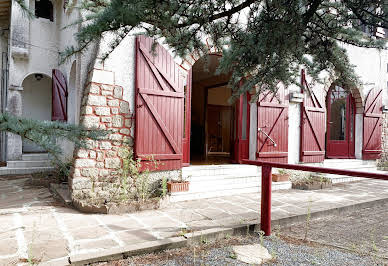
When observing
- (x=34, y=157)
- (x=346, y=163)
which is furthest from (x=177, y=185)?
(x=346, y=163)

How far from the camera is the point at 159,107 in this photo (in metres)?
4.49

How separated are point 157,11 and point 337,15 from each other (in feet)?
4.68

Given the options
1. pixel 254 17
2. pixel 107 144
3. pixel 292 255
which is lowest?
pixel 292 255

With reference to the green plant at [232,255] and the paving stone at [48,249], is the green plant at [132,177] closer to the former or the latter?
the paving stone at [48,249]

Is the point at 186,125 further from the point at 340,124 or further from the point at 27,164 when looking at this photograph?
the point at 340,124

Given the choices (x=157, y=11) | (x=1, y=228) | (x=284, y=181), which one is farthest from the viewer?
(x=284, y=181)

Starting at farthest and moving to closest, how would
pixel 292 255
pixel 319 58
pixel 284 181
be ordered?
pixel 284 181
pixel 292 255
pixel 319 58

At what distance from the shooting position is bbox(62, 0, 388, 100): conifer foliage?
1463 mm

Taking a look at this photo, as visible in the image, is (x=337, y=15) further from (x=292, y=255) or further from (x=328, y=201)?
(x=328, y=201)

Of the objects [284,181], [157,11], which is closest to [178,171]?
[284,181]

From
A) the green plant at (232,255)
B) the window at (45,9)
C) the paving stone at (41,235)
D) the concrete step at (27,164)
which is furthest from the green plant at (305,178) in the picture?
the window at (45,9)

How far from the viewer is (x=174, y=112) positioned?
4656mm

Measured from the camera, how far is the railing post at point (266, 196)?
2.97 m

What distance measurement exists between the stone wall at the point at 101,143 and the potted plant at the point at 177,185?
87 cm
